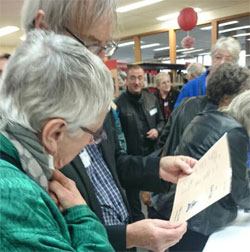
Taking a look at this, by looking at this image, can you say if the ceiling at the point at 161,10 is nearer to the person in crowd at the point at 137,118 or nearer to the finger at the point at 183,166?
the person in crowd at the point at 137,118

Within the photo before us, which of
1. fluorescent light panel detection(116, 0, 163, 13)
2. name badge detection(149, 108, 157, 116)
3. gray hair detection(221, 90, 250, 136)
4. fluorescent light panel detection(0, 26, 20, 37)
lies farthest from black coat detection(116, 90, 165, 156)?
fluorescent light panel detection(0, 26, 20, 37)

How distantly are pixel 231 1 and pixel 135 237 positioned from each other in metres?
A: 6.62

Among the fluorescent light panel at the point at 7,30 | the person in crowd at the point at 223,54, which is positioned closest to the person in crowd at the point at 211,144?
the person in crowd at the point at 223,54

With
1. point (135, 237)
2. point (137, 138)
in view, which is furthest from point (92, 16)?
point (137, 138)

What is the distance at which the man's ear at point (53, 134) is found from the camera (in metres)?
0.58

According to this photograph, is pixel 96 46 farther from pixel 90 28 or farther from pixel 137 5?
pixel 137 5

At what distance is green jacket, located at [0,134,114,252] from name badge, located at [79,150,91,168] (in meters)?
0.36

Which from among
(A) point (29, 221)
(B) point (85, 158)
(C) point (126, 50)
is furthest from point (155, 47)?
(A) point (29, 221)

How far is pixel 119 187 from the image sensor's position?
3.43 feet

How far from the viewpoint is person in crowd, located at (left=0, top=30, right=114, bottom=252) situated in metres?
0.52

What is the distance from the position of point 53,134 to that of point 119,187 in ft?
1.65

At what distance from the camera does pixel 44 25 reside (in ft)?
2.85

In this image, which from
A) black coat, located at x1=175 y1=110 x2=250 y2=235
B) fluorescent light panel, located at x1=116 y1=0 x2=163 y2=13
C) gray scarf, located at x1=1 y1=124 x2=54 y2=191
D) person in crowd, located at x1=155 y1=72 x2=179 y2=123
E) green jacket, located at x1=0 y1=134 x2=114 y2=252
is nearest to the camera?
green jacket, located at x1=0 y1=134 x2=114 y2=252

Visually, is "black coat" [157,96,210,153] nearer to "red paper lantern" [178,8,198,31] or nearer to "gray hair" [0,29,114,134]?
"gray hair" [0,29,114,134]
